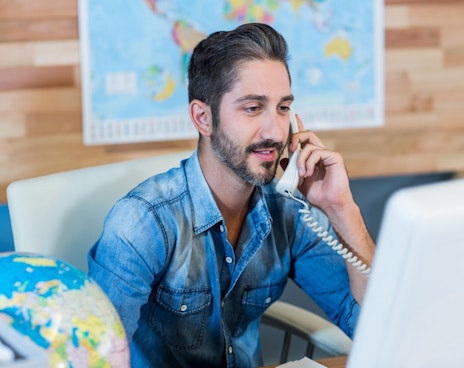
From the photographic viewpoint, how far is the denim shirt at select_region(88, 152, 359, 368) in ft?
5.73

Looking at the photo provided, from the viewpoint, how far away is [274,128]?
1858 millimetres

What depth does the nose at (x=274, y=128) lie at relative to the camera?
1.86 metres

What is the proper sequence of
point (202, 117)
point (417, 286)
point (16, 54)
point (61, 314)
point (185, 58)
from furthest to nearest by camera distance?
point (185, 58) → point (16, 54) → point (202, 117) → point (61, 314) → point (417, 286)

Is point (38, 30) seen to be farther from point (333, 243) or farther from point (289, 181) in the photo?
point (333, 243)

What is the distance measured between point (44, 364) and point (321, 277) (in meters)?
1.08

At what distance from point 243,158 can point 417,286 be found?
3.14 feet

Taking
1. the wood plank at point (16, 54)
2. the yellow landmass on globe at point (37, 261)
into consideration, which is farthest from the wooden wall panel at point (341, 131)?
the yellow landmass on globe at point (37, 261)

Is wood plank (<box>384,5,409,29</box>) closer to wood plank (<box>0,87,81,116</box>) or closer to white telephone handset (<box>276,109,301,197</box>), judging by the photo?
wood plank (<box>0,87,81,116</box>)

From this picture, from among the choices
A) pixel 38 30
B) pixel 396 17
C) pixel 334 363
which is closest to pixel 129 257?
pixel 334 363

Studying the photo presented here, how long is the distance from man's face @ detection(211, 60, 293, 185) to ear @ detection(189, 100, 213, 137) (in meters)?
0.04

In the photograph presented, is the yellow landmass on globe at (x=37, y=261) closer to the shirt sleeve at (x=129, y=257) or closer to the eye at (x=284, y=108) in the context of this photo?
the shirt sleeve at (x=129, y=257)

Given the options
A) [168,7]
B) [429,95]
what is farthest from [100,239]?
[429,95]

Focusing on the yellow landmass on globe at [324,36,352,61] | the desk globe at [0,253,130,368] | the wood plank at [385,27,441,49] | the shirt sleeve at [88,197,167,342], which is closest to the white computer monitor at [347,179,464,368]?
the desk globe at [0,253,130,368]

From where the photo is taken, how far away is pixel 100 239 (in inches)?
69.5
